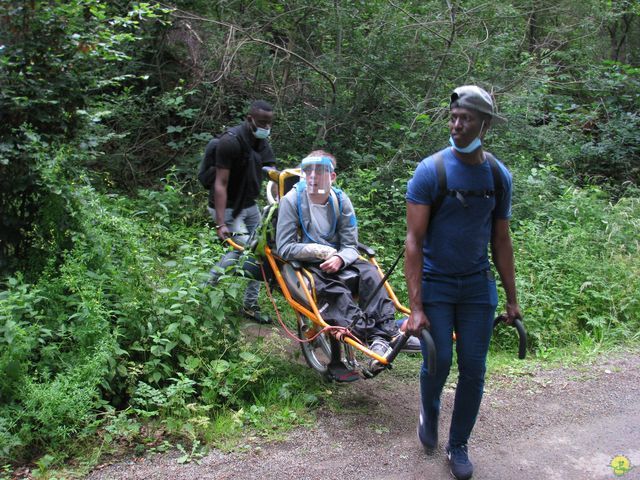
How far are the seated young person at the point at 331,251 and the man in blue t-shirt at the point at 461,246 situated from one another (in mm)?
708

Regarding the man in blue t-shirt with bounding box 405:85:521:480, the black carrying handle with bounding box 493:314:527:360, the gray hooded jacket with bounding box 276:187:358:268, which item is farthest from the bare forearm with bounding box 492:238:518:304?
the gray hooded jacket with bounding box 276:187:358:268

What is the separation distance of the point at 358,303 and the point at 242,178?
6.64 feet

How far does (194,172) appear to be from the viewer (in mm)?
8953

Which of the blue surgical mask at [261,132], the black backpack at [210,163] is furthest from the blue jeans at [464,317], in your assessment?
the black backpack at [210,163]

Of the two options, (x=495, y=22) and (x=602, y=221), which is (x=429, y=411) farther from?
(x=495, y=22)

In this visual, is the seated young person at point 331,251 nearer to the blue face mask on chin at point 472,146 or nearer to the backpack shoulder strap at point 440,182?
the backpack shoulder strap at point 440,182

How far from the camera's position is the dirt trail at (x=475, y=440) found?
3.86m

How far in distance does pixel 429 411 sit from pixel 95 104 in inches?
155

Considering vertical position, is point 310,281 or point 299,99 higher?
point 299,99

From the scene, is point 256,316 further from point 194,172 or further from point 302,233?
point 194,172

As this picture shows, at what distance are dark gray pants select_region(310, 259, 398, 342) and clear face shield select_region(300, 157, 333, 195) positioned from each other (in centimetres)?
67

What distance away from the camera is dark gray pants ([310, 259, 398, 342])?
4.50 metres

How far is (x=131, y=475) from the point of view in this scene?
12.2ft

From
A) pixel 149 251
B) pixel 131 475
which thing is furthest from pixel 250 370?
pixel 149 251
